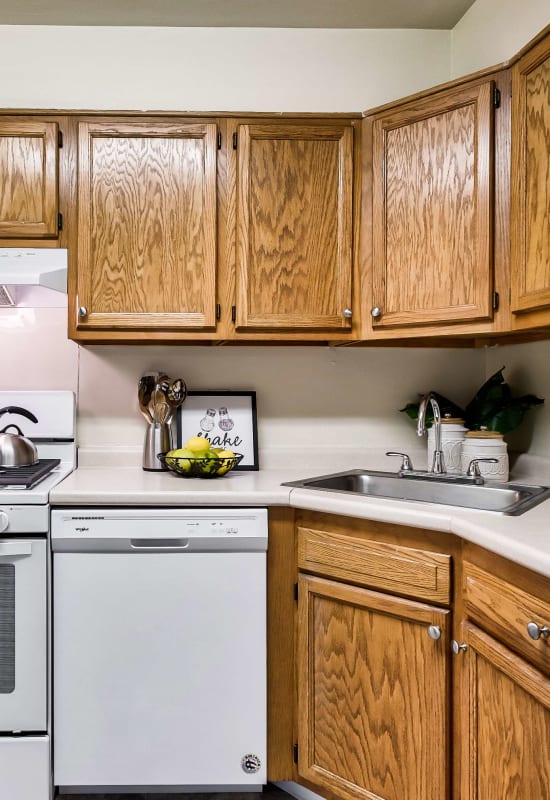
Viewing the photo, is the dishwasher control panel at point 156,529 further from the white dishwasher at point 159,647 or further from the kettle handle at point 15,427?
the kettle handle at point 15,427

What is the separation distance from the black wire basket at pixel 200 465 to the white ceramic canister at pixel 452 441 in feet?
2.39

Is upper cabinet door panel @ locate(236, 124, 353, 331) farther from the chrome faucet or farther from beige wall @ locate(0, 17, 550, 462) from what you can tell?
the chrome faucet

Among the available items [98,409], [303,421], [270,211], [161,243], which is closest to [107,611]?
[98,409]

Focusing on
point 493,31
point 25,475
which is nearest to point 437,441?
point 25,475

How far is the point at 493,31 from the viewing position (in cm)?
212

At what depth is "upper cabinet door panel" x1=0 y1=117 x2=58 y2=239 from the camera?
2004 mm

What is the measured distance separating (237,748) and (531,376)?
1534mm

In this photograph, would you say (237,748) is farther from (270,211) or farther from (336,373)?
(270,211)

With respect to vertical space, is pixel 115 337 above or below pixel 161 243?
below

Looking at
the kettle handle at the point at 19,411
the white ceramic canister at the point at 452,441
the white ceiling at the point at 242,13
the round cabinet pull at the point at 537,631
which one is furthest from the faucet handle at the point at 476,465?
the white ceiling at the point at 242,13

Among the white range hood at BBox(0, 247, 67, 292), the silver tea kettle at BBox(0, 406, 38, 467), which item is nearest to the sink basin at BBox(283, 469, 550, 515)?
the silver tea kettle at BBox(0, 406, 38, 467)

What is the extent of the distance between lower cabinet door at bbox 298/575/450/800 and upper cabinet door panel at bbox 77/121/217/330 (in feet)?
3.34

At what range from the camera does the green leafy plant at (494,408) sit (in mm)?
2045

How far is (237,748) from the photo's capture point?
1758 mm
